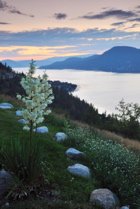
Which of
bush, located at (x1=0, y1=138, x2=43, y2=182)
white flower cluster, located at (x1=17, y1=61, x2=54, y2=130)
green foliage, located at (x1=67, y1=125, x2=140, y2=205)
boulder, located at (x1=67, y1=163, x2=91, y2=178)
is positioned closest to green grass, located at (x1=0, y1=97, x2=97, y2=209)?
bush, located at (x1=0, y1=138, x2=43, y2=182)

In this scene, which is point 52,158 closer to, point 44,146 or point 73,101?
point 44,146

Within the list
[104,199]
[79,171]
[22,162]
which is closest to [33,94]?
[22,162]

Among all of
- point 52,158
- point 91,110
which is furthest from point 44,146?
point 91,110

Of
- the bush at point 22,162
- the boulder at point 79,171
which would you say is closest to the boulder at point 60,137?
the boulder at point 79,171

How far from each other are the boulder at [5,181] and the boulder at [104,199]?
2119 mm

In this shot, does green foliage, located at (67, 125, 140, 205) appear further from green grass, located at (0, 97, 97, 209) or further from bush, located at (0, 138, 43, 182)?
bush, located at (0, 138, 43, 182)

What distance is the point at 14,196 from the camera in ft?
26.5

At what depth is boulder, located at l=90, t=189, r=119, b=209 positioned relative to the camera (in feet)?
28.6

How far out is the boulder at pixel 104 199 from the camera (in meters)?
8.73

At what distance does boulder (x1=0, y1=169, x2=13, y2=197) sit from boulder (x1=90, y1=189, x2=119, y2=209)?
2119 millimetres

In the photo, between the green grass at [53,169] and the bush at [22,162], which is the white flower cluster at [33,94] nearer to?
the bush at [22,162]

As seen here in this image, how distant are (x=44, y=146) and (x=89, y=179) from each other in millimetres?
2397

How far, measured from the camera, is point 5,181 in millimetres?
8422

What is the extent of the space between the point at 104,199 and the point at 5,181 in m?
2.52
